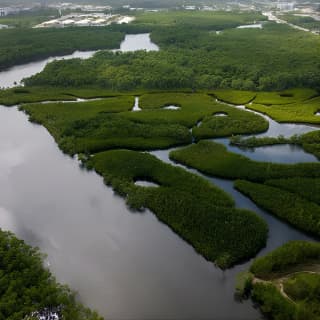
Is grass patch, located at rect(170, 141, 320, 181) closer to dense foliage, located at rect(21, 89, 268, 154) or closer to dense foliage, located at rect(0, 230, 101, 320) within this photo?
dense foliage, located at rect(21, 89, 268, 154)

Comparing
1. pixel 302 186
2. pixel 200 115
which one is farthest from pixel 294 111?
pixel 302 186

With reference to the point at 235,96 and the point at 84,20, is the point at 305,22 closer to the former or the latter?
the point at 84,20

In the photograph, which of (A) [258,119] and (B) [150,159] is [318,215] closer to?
(B) [150,159]

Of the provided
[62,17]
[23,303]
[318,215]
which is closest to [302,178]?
[318,215]

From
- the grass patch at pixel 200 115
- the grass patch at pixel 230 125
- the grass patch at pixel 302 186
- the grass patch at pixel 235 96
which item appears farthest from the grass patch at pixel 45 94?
the grass patch at pixel 302 186

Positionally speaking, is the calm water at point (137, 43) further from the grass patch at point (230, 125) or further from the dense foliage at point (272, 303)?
the dense foliage at point (272, 303)
